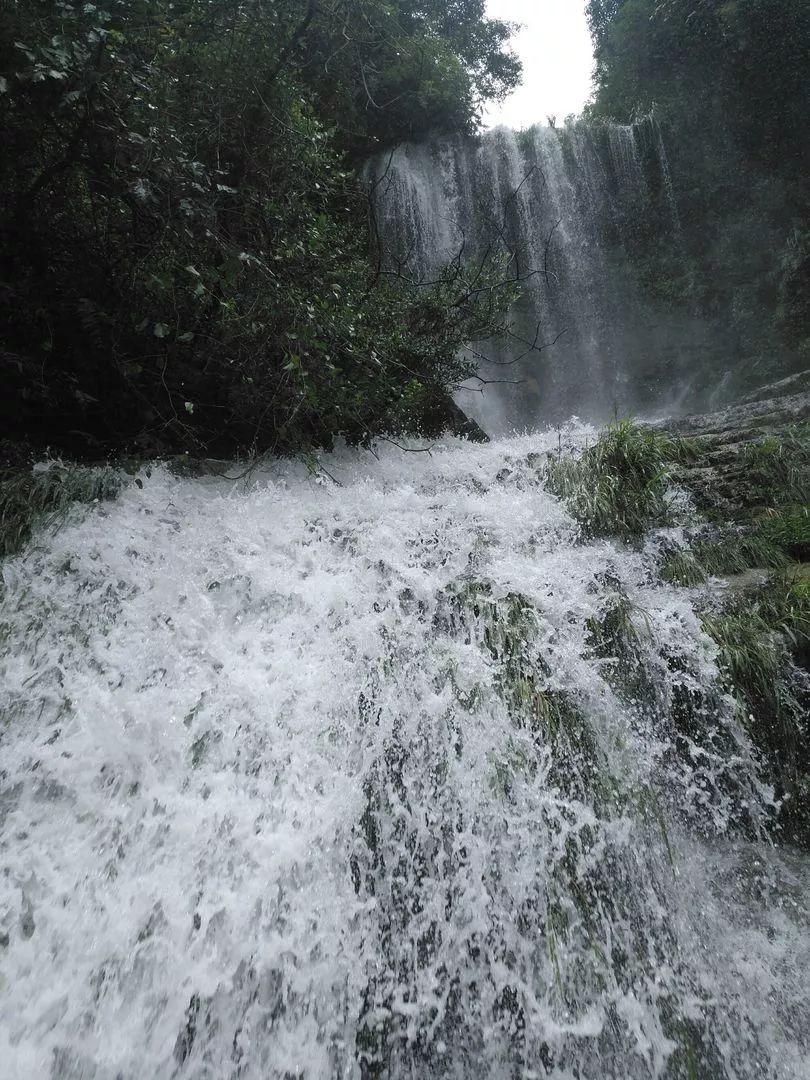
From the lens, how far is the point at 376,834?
2.59 metres

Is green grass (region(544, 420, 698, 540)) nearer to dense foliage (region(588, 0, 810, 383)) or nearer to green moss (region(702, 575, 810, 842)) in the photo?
green moss (region(702, 575, 810, 842))

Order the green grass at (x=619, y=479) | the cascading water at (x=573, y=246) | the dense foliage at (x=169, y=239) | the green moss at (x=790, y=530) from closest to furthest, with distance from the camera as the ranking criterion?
the dense foliage at (x=169, y=239) → the green moss at (x=790, y=530) → the green grass at (x=619, y=479) → the cascading water at (x=573, y=246)

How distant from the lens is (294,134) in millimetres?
5137

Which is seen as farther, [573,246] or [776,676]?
[573,246]

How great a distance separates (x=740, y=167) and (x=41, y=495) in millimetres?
15558

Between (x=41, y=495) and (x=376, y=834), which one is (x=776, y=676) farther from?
(x=41, y=495)

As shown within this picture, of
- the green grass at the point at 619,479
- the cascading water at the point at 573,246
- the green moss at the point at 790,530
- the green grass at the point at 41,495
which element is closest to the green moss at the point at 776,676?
the green moss at the point at 790,530

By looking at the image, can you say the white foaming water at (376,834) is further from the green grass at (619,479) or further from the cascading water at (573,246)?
the cascading water at (573,246)

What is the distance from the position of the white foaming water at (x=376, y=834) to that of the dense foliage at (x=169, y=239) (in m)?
1.68

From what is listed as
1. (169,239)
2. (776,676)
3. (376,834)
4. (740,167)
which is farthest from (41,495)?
(740,167)

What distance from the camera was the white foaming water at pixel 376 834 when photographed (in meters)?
2.10

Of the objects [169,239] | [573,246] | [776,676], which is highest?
[169,239]

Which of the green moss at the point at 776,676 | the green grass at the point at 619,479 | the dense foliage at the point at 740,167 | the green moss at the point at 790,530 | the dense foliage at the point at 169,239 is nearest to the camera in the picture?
the green moss at the point at 776,676

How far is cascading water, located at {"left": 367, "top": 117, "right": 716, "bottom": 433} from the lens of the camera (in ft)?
42.6
